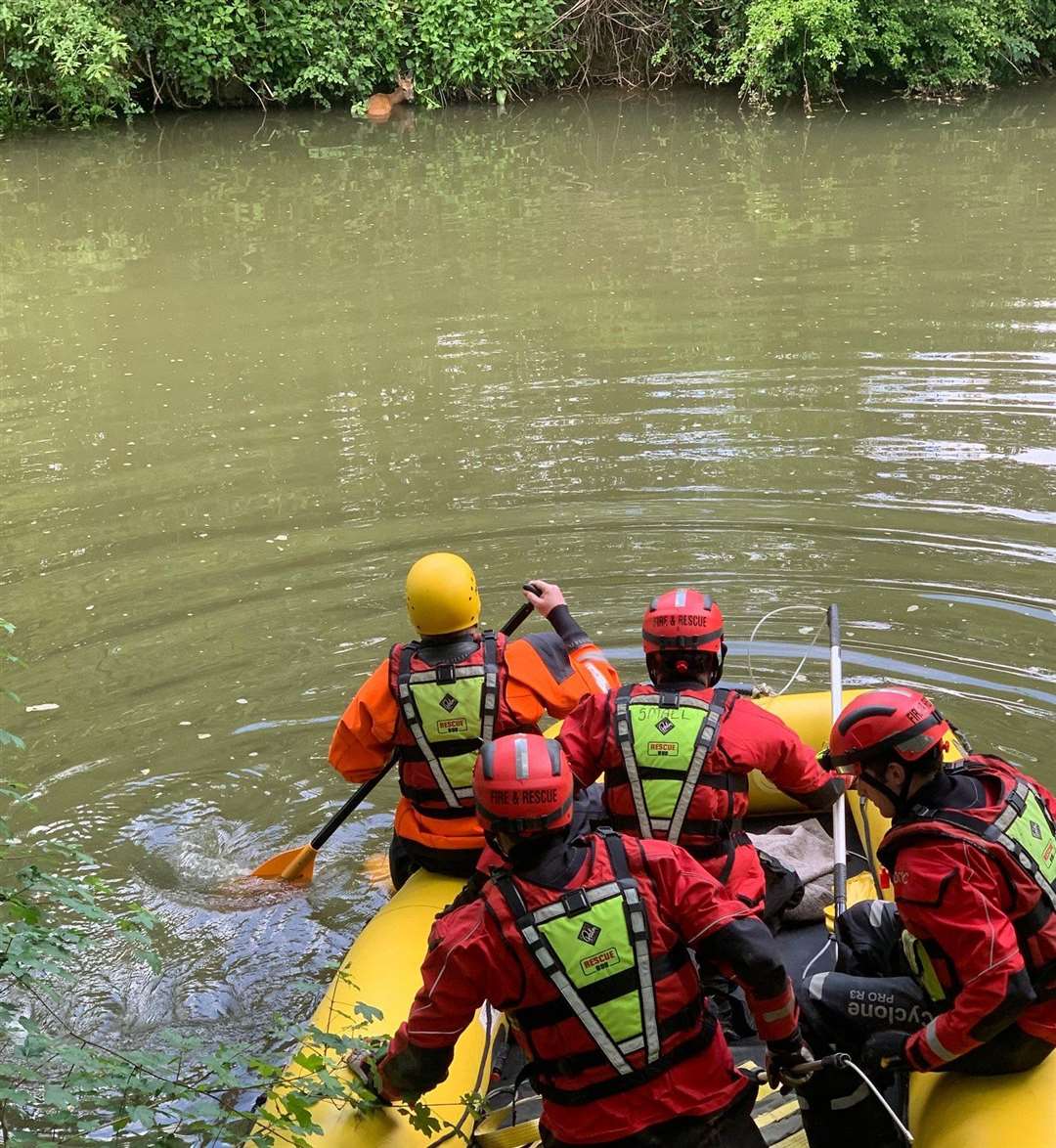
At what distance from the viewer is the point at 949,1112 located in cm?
300

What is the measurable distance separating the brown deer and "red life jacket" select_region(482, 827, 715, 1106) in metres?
21.1

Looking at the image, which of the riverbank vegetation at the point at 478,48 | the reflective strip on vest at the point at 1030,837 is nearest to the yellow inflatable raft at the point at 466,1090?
the reflective strip on vest at the point at 1030,837

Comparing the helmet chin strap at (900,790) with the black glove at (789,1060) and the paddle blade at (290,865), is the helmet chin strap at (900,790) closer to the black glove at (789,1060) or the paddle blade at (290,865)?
the black glove at (789,1060)

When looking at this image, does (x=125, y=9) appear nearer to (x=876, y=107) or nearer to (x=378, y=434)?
(x=876, y=107)

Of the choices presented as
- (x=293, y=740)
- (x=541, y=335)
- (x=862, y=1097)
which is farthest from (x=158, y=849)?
(x=541, y=335)

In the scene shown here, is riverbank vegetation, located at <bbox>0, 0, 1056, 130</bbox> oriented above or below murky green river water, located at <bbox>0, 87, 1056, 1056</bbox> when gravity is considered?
above

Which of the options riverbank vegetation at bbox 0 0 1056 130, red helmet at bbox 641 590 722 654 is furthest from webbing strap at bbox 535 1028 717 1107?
riverbank vegetation at bbox 0 0 1056 130

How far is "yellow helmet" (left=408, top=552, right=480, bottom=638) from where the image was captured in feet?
13.4

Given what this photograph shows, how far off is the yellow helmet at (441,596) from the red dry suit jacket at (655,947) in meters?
1.40

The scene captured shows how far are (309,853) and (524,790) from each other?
2.81m

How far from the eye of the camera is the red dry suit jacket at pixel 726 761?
3412 mm

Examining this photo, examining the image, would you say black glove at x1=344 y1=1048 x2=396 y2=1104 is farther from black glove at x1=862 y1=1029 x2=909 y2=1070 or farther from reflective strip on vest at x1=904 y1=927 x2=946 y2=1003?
reflective strip on vest at x1=904 y1=927 x2=946 y2=1003

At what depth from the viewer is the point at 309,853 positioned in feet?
17.0

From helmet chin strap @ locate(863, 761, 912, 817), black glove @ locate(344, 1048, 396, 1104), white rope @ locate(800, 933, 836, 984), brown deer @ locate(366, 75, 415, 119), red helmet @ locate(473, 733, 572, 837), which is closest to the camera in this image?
red helmet @ locate(473, 733, 572, 837)
